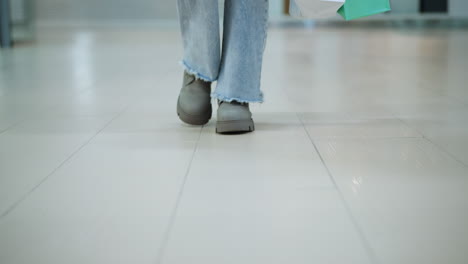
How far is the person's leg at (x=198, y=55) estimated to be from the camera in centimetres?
117

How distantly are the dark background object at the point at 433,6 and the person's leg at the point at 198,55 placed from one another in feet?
18.8

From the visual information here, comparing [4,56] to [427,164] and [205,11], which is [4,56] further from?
[427,164]

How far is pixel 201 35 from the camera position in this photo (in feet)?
3.88

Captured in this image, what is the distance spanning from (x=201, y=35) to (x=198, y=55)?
40 mm

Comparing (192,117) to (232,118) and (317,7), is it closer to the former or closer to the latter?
(232,118)

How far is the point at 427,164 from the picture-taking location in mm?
955

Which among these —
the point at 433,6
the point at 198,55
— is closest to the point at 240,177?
the point at 198,55

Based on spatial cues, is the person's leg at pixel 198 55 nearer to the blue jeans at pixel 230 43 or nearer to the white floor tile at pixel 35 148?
the blue jeans at pixel 230 43

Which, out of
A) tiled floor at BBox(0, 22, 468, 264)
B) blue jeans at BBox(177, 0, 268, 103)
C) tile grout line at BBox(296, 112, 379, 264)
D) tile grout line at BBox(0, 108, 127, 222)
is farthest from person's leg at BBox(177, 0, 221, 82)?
tile grout line at BBox(296, 112, 379, 264)

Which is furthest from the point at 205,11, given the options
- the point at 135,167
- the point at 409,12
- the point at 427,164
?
the point at 409,12

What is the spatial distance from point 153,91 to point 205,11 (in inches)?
27.2

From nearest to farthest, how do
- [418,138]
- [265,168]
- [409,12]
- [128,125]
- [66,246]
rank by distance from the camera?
[66,246] < [265,168] < [418,138] < [128,125] < [409,12]

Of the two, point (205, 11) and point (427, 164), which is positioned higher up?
point (205, 11)

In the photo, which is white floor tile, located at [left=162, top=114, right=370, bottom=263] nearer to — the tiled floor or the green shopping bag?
the tiled floor
